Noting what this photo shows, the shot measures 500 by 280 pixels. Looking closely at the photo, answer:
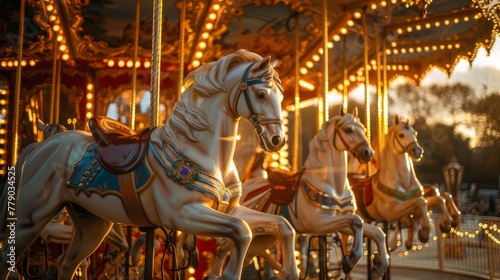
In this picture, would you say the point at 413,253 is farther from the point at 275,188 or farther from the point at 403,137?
the point at 275,188

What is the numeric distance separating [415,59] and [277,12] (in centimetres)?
352

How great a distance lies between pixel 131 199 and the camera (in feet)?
10.7

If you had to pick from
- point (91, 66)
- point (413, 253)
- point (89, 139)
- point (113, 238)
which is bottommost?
point (413, 253)

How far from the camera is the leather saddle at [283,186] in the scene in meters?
5.41

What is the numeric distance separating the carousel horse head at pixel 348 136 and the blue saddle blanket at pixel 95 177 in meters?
2.47

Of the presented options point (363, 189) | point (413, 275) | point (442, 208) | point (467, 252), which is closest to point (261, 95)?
point (363, 189)

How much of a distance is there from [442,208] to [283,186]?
221 cm

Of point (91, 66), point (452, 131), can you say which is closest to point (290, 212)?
point (91, 66)

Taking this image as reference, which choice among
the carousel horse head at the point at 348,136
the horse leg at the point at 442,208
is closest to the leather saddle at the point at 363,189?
the horse leg at the point at 442,208

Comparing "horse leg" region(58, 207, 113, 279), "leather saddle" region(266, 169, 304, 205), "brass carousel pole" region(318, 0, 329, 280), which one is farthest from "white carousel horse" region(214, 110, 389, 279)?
"horse leg" region(58, 207, 113, 279)

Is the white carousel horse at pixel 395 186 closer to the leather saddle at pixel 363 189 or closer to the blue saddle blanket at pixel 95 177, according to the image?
the leather saddle at pixel 363 189

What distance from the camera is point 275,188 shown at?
222 inches

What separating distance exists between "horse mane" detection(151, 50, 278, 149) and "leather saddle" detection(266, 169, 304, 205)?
229 centimetres

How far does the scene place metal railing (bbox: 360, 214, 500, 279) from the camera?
8789 millimetres
